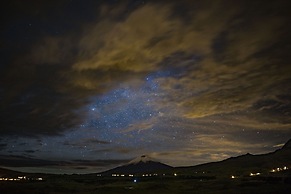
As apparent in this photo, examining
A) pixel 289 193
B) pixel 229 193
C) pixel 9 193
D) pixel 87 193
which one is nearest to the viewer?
pixel 289 193

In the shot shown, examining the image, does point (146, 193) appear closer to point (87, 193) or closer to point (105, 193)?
point (105, 193)

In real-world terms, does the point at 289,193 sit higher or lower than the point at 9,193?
lower

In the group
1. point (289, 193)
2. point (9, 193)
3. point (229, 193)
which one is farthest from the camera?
point (9, 193)

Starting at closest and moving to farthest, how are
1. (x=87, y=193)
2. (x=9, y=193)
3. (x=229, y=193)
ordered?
(x=229, y=193) < (x=9, y=193) < (x=87, y=193)

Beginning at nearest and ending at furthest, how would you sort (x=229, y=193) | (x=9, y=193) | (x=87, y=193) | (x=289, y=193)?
(x=289, y=193) < (x=229, y=193) < (x=9, y=193) < (x=87, y=193)

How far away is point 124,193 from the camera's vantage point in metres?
55.6

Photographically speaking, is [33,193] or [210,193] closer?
[210,193]

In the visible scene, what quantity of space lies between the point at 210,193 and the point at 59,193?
27.1 meters

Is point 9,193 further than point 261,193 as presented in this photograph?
Yes

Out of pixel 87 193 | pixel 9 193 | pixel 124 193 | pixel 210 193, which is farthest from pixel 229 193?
pixel 9 193

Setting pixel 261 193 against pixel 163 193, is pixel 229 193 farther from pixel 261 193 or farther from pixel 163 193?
pixel 163 193

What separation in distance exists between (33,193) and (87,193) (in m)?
9.30

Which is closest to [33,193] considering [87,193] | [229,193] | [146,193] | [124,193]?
[87,193]

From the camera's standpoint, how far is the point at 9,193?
53.9 m
